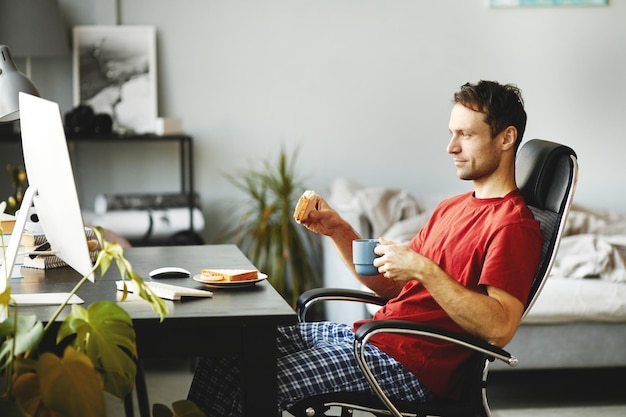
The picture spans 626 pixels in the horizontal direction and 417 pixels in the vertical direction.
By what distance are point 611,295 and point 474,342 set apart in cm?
180

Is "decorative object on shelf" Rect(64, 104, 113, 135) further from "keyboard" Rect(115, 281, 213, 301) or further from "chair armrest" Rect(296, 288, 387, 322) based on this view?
"keyboard" Rect(115, 281, 213, 301)

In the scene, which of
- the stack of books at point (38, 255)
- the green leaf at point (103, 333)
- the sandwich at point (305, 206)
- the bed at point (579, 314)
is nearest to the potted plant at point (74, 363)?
the green leaf at point (103, 333)

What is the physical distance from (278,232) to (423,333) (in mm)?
2957

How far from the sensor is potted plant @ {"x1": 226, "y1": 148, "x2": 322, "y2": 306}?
16.3 ft

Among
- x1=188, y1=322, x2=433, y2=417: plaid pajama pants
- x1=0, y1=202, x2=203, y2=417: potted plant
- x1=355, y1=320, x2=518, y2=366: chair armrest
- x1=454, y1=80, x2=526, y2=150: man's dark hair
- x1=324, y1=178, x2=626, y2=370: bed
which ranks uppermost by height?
x1=454, y1=80, x2=526, y2=150: man's dark hair

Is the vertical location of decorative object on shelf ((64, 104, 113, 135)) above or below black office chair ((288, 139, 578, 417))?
above

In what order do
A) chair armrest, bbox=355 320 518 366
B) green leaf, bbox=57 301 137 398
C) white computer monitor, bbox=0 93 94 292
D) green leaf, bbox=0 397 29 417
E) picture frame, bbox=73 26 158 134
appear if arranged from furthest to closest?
picture frame, bbox=73 26 158 134, chair armrest, bbox=355 320 518 366, white computer monitor, bbox=0 93 94 292, green leaf, bbox=57 301 137 398, green leaf, bbox=0 397 29 417

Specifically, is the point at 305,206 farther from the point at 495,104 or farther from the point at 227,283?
the point at 495,104

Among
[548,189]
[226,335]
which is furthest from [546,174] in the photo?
[226,335]

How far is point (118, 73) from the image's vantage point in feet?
16.3

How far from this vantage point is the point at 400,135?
17.4ft

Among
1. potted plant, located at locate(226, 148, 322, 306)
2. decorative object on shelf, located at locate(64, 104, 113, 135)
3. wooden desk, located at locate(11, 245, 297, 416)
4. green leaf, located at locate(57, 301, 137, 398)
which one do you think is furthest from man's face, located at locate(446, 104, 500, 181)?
decorative object on shelf, located at locate(64, 104, 113, 135)

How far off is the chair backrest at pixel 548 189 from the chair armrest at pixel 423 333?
0.75 feet

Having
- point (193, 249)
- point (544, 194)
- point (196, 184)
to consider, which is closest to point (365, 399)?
point (544, 194)
